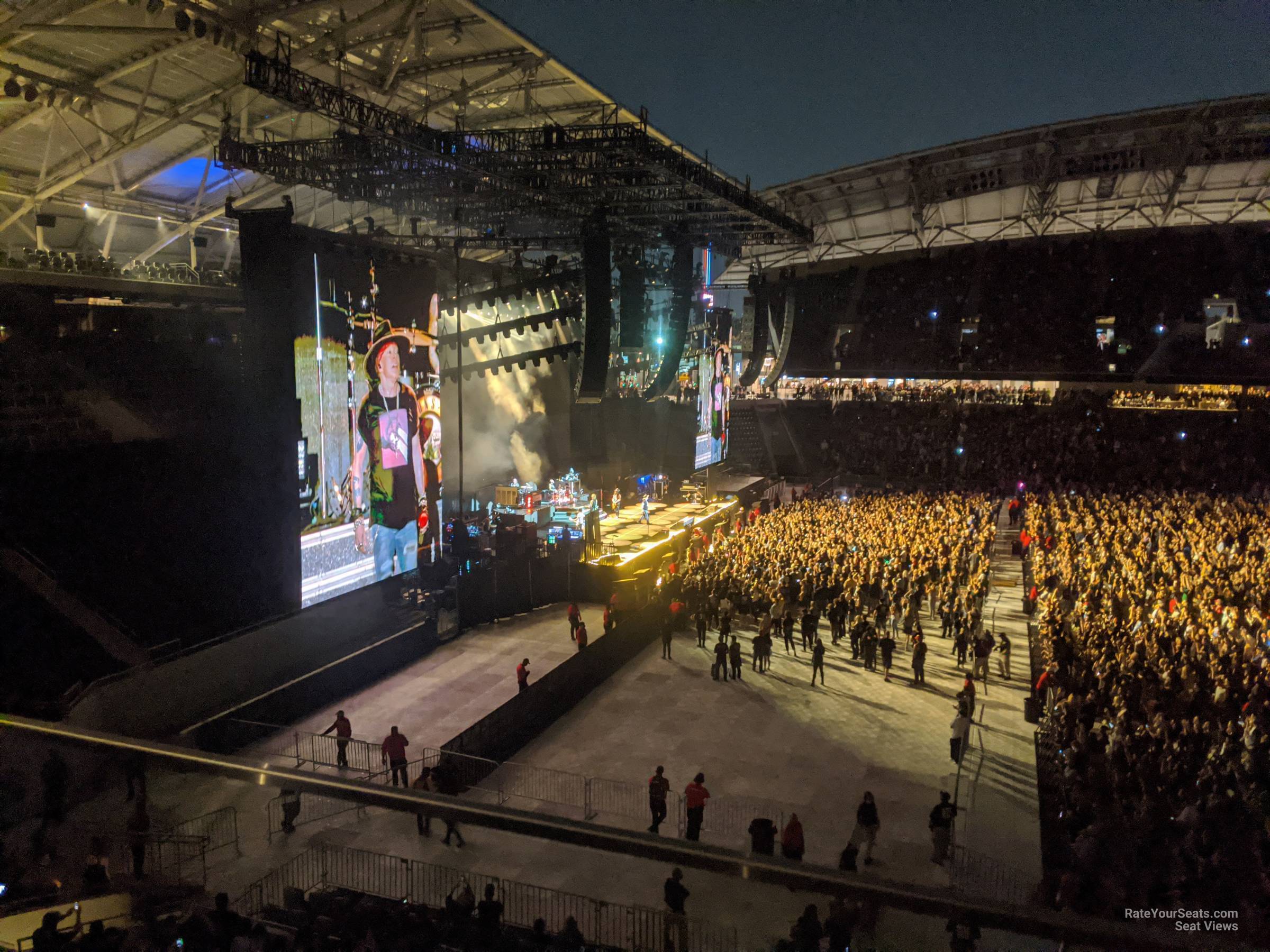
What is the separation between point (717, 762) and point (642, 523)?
46.2 feet

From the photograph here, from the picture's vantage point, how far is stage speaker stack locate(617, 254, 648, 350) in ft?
45.6

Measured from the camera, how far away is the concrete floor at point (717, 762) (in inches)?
329

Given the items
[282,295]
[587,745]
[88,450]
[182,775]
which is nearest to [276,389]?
[282,295]

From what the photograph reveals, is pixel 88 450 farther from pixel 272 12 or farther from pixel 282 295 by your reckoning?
pixel 272 12

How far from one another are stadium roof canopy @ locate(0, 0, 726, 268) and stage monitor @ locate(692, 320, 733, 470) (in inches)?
269

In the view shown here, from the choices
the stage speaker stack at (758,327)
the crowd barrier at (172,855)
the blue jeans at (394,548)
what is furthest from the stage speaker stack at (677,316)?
Result: the crowd barrier at (172,855)

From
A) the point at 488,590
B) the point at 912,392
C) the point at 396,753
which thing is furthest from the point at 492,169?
the point at 912,392

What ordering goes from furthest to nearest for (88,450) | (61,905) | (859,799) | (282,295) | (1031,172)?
1. (1031,172)
2. (282,295)
3. (88,450)
4. (859,799)
5. (61,905)

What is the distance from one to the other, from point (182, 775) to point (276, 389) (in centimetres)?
528

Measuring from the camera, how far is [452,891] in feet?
22.3

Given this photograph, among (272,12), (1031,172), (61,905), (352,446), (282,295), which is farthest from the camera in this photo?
(1031,172)

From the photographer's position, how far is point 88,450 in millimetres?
11289

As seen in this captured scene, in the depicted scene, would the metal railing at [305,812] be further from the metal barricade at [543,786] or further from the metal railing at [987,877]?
the metal railing at [987,877]

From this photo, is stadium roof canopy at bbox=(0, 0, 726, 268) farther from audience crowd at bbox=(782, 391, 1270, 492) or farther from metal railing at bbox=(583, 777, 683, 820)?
audience crowd at bbox=(782, 391, 1270, 492)
